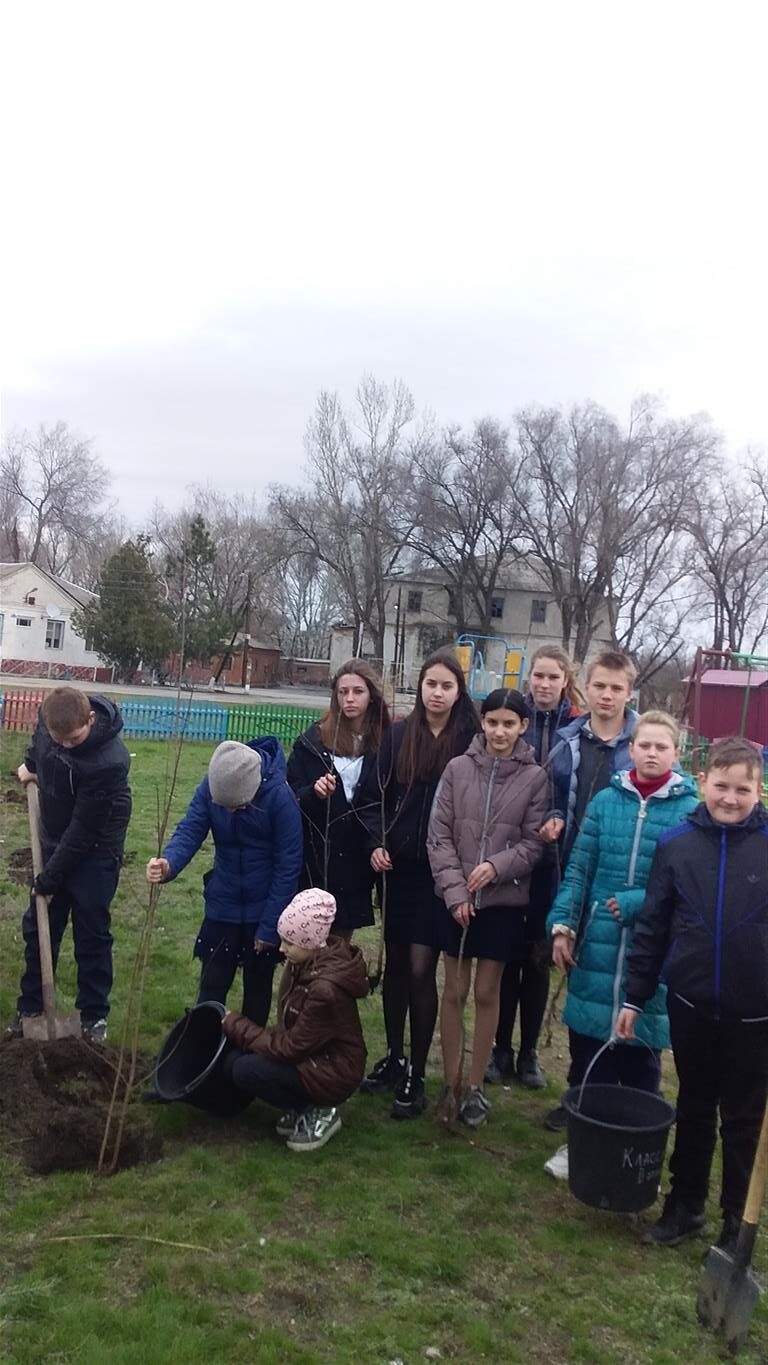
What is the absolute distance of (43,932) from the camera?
4.68 metres

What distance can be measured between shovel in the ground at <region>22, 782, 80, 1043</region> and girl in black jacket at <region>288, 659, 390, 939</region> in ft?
3.91

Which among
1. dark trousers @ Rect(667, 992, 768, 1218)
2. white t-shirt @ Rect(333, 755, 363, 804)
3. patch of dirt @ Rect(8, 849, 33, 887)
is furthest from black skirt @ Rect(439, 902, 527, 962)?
patch of dirt @ Rect(8, 849, 33, 887)

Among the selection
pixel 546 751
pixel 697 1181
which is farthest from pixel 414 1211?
pixel 546 751

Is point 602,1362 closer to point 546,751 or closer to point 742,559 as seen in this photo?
point 546,751

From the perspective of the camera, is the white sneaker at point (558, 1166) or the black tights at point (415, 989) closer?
the white sneaker at point (558, 1166)

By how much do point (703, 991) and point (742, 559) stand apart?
49590mm

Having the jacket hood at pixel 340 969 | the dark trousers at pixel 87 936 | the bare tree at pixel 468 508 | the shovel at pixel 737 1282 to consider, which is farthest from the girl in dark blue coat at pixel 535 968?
the bare tree at pixel 468 508

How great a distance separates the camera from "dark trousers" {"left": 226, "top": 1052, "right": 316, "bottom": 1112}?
393 centimetres

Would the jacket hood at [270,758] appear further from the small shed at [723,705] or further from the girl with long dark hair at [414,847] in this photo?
the small shed at [723,705]

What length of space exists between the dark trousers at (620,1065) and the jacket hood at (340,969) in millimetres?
872

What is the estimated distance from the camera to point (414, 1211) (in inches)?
144

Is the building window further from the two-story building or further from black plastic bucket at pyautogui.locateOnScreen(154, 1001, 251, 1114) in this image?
black plastic bucket at pyautogui.locateOnScreen(154, 1001, 251, 1114)

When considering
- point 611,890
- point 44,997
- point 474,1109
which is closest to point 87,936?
point 44,997

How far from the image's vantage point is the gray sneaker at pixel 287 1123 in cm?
409
